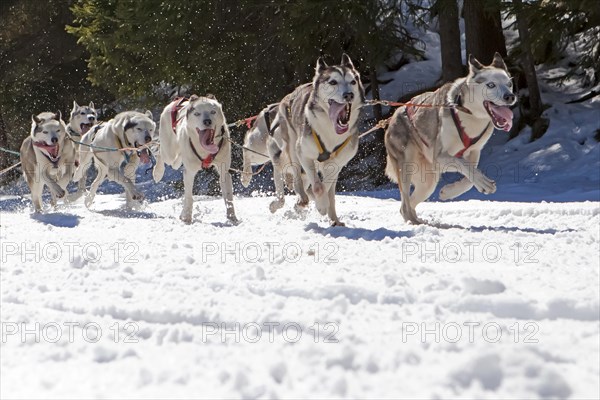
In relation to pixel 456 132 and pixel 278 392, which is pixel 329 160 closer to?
pixel 456 132

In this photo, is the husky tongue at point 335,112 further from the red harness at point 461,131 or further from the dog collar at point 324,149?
the red harness at point 461,131

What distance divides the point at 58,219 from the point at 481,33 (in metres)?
8.51

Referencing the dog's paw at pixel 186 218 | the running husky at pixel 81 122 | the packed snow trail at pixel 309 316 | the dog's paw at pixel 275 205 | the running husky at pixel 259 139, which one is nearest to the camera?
the packed snow trail at pixel 309 316

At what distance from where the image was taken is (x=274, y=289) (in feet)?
15.0

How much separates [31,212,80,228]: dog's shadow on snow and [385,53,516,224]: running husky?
3.50 m

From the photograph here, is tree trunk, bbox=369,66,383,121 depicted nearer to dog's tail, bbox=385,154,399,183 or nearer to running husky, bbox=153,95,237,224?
running husky, bbox=153,95,237,224

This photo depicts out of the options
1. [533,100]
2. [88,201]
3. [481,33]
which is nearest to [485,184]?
[88,201]

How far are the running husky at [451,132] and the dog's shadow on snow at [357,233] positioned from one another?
2.36ft

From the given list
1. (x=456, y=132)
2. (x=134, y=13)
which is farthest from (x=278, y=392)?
(x=134, y=13)

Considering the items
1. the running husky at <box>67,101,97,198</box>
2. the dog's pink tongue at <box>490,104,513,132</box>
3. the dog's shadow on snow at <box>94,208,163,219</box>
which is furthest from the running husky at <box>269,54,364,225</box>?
the running husky at <box>67,101,97,198</box>

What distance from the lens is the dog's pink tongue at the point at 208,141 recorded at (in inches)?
345

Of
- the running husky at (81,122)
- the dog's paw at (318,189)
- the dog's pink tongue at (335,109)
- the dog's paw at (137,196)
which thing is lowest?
the dog's paw at (137,196)

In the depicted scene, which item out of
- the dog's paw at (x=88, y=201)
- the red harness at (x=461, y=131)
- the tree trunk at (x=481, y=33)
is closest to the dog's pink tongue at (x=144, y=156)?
the dog's paw at (x=88, y=201)

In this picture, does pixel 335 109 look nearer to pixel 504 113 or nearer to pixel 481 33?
pixel 504 113
